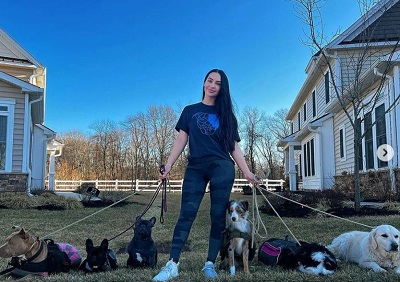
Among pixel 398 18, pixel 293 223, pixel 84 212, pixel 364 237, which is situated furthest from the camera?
pixel 398 18

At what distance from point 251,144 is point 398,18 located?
2914 centimetres

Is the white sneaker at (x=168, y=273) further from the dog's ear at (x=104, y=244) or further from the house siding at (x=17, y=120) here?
the house siding at (x=17, y=120)

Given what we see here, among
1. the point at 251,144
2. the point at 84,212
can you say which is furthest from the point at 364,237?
the point at 251,144

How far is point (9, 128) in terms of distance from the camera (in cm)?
1183

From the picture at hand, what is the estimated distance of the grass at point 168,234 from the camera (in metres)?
3.17

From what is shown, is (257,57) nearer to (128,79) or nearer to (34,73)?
(34,73)

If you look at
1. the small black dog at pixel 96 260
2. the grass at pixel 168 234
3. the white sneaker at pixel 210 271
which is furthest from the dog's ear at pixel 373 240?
the small black dog at pixel 96 260

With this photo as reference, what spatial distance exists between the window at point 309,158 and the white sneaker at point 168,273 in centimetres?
1521

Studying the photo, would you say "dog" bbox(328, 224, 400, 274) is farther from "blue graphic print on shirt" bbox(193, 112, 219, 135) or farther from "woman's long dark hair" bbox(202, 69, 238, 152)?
"blue graphic print on shirt" bbox(193, 112, 219, 135)

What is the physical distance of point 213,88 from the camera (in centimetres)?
351

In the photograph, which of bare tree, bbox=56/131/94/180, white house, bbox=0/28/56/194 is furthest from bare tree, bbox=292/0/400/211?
bare tree, bbox=56/131/94/180

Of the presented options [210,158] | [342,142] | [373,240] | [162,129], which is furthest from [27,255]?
[162,129]

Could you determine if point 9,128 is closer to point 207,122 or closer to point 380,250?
point 207,122

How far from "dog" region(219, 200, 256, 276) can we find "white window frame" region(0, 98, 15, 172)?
410 inches
